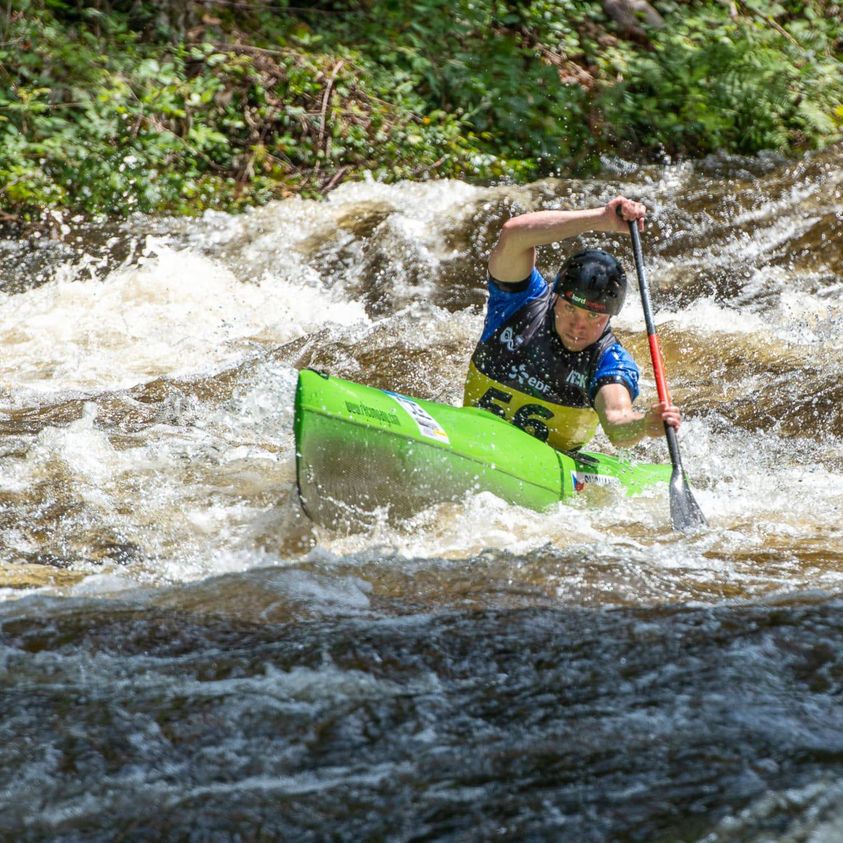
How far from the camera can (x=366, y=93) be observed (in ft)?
32.7

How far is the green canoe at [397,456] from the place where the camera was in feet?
13.7

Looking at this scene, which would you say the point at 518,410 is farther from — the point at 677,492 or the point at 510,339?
the point at 677,492

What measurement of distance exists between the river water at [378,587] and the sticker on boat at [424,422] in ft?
1.10

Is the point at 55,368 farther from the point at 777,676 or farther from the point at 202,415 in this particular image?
the point at 777,676

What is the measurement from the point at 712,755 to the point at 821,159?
805 centimetres

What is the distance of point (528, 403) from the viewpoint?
4980 mm

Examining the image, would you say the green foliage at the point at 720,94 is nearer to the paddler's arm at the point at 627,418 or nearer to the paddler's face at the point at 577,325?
the paddler's face at the point at 577,325

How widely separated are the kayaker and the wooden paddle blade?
9.0 inches

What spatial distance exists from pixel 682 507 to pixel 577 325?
87 centimetres

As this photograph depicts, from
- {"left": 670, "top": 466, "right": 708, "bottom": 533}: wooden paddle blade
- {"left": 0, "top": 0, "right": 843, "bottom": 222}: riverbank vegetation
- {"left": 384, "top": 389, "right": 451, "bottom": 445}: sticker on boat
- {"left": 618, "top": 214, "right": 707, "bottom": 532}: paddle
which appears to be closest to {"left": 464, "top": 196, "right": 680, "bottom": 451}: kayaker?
{"left": 618, "top": 214, "right": 707, "bottom": 532}: paddle

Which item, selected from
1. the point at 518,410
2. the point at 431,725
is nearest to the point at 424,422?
the point at 518,410

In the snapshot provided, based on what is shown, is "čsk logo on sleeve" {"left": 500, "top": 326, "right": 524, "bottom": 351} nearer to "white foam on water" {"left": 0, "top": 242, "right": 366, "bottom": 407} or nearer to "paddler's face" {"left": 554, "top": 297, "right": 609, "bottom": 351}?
"paddler's face" {"left": 554, "top": 297, "right": 609, "bottom": 351}

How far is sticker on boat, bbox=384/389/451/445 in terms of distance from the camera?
172 inches

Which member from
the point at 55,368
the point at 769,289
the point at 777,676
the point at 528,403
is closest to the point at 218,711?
the point at 777,676
